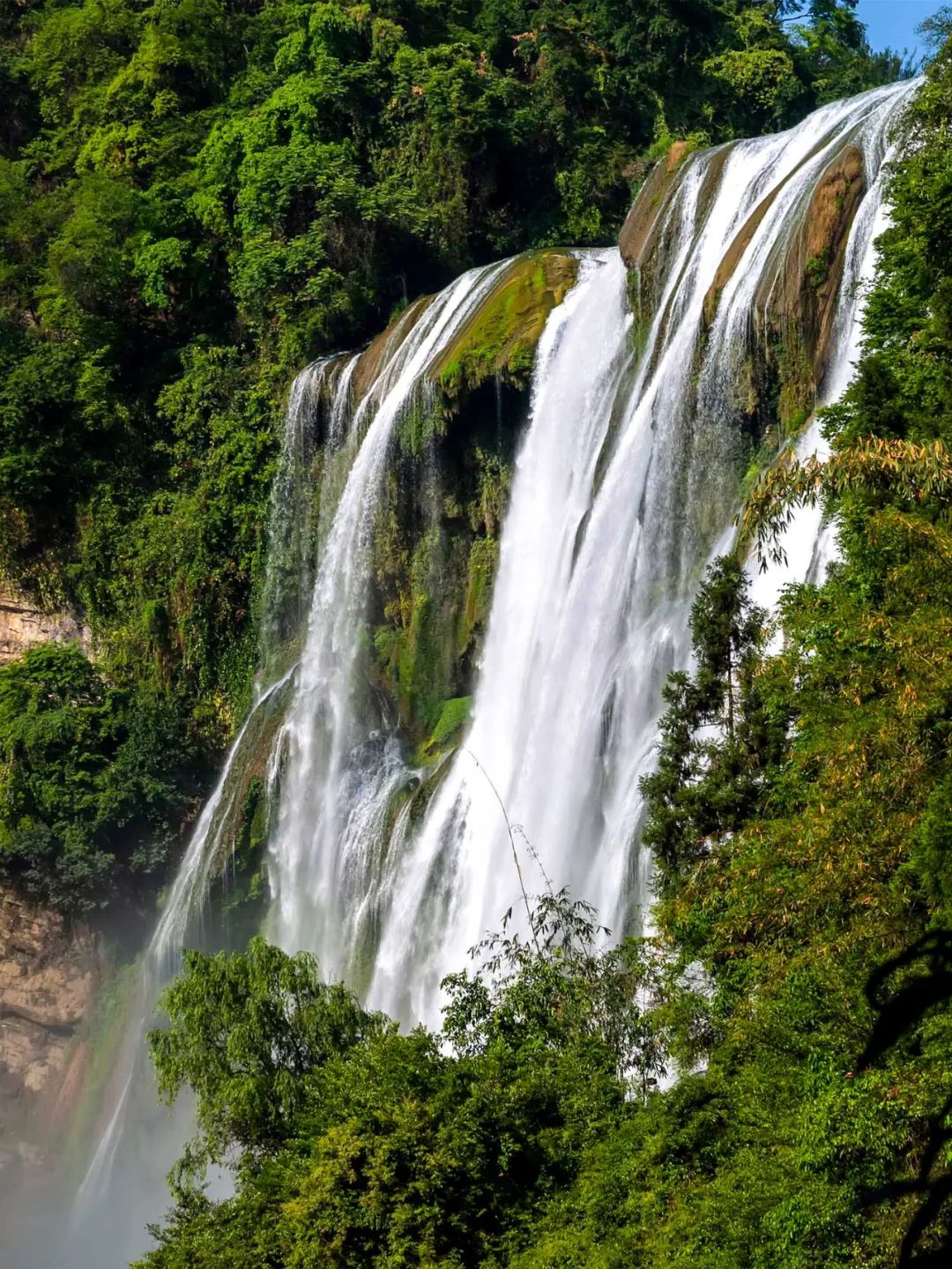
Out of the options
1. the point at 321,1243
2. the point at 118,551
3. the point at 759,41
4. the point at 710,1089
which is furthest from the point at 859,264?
the point at 759,41

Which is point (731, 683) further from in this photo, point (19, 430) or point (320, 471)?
point (19, 430)

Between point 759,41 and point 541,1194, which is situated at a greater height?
point 759,41

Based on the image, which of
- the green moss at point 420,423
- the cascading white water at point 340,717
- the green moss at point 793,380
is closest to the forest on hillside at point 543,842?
the green moss at point 793,380

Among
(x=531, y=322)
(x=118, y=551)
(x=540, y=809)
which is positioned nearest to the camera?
(x=540, y=809)

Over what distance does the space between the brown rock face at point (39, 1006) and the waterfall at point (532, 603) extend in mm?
2176

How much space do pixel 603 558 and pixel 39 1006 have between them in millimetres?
18379

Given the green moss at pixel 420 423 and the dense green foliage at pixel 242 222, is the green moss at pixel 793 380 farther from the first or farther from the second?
the dense green foliage at pixel 242 222

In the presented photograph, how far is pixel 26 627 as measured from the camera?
3853cm

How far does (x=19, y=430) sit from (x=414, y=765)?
14.8 m

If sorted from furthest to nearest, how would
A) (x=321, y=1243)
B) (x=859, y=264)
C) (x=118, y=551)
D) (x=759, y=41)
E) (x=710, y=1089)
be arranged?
(x=759, y=41) → (x=118, y=551) → (x=859, y=264) → (x=321, y=1243) → (x=710, y=1089)

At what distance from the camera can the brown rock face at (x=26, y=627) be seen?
3819cm

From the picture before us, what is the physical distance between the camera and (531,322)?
2831 cm

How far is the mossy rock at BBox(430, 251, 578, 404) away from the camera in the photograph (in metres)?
27.9

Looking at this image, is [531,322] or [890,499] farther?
[531,322]
